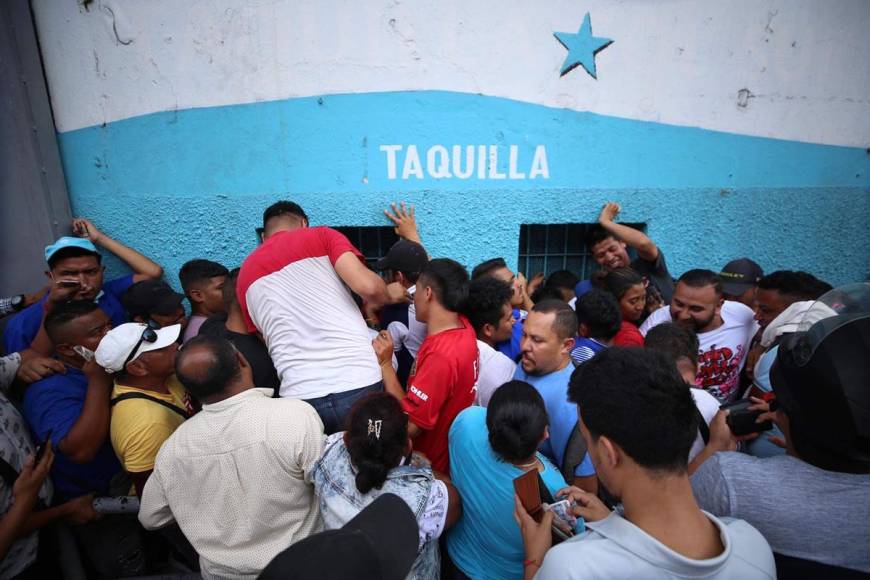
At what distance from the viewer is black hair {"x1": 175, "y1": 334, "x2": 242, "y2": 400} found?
1.64 m

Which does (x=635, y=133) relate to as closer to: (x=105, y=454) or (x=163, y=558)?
(x=105, y=454)

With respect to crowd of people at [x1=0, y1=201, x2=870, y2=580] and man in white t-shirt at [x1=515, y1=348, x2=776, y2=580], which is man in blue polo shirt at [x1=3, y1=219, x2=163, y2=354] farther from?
man in white t-shirt at [x1=515, y1=348, x2=776, y2=580]

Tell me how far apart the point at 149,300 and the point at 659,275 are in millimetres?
4212

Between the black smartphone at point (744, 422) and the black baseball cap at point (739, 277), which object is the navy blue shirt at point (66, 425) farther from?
the black baseball cap at point (739, 277)

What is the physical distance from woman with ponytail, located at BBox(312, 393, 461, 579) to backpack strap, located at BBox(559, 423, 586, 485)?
0.61m

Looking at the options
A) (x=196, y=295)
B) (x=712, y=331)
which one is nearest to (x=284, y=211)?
(x=196, y=295)

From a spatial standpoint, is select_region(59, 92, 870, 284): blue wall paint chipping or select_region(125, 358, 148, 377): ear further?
select_region(59, 92, 870, 284): blue wall paint chipping

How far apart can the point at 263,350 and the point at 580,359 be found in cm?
187

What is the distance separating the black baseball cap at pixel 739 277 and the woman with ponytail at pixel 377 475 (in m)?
3.15

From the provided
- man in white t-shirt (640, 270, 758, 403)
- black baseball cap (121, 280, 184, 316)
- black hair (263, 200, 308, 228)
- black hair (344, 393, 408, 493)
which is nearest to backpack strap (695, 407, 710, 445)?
man in white t-shirt (640, 270, 758, 403)

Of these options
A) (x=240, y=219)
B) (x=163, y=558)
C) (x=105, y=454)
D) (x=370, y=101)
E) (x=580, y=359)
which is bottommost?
(x=163, y=558)

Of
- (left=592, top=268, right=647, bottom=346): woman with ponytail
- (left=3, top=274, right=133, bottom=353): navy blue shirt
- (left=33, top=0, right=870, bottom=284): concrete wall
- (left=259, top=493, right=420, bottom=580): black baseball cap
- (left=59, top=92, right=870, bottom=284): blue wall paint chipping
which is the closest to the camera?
(left=259, top=493, right=420, bottom=580): black baseball cap

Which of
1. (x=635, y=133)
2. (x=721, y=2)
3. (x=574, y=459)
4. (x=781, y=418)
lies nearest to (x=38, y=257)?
(x=574, y=459)

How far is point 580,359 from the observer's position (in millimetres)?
2436
